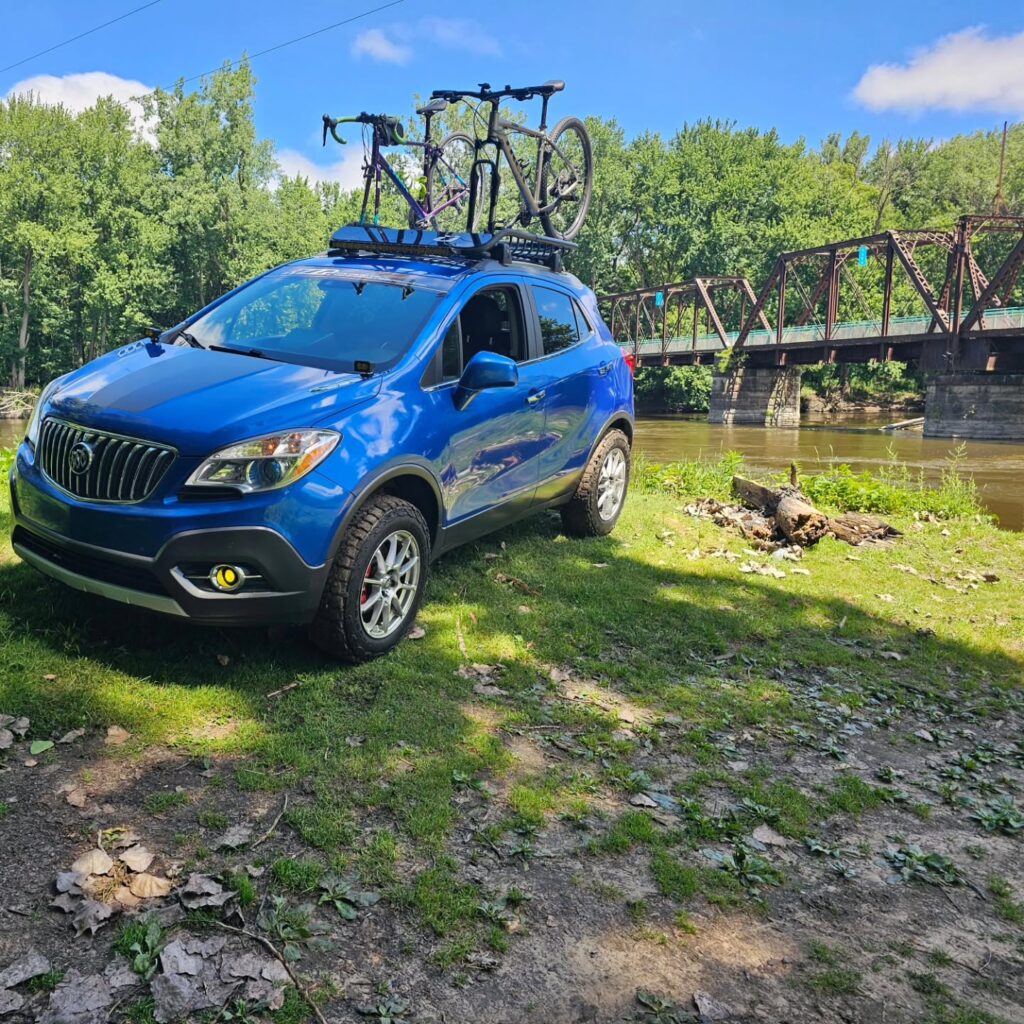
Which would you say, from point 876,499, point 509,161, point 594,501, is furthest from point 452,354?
point 876,499

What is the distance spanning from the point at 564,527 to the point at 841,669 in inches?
104

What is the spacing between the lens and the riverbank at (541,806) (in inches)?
98.1

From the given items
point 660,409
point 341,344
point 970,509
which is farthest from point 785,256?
point 341,344

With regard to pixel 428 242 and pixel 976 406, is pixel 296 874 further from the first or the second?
pixel 976 406

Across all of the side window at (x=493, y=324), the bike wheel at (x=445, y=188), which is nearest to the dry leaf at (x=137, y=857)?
the side window at (x=493, y=324)

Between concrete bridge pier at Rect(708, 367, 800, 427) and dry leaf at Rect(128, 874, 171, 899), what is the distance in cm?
5501

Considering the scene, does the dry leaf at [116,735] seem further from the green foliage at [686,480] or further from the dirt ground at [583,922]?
the green foliage at [686,480]

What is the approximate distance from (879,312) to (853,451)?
121ft

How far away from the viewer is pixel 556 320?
20.6 feet

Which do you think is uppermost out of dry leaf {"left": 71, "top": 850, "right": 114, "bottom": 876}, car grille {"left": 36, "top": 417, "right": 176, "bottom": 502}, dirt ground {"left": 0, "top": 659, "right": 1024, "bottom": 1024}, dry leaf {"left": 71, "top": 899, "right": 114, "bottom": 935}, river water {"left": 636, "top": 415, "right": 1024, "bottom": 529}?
car grille {"left": 36, "top": 417, "right": 176, "bottom": 502}

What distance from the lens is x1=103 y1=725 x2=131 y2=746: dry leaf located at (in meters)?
3.43

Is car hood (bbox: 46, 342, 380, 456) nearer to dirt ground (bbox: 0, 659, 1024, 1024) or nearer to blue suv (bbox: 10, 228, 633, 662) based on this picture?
blue suv (bbox: 10, 228, 633, 662)

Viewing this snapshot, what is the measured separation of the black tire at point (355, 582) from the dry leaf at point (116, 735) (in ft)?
3.02

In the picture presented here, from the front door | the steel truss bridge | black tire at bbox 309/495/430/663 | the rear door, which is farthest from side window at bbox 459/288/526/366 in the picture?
the steel truss bridge
